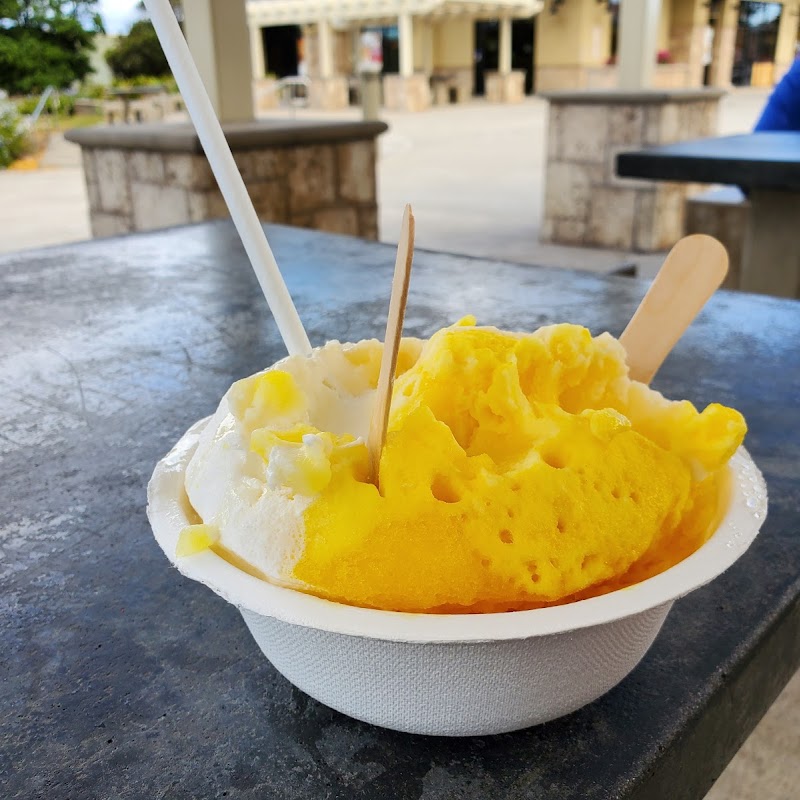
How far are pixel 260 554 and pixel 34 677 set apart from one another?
298 millimetres

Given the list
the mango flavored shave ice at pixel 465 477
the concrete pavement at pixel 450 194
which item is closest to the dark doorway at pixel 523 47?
the concrete pavement at pixel 450 194

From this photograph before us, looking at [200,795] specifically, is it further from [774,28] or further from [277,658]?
[774,28]

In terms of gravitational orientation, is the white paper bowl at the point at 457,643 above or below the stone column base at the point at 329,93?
below

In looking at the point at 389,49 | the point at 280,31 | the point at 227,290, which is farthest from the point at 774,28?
the point at 227,290

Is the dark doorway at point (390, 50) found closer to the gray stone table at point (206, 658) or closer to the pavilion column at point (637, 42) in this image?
the pavilion column at point (637, 42)

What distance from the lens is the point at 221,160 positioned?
61cm

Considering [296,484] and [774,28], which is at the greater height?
[774,28]

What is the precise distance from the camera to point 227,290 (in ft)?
6.59

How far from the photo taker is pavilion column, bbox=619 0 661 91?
543 centimetres

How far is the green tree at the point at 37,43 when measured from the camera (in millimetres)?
16672

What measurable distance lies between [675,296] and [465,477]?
29cm

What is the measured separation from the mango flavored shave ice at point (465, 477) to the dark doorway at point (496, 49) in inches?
968

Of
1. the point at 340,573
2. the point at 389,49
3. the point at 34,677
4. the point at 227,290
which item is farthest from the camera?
the point at 389,49

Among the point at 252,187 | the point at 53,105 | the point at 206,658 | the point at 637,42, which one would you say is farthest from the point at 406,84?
the point at 206,658
